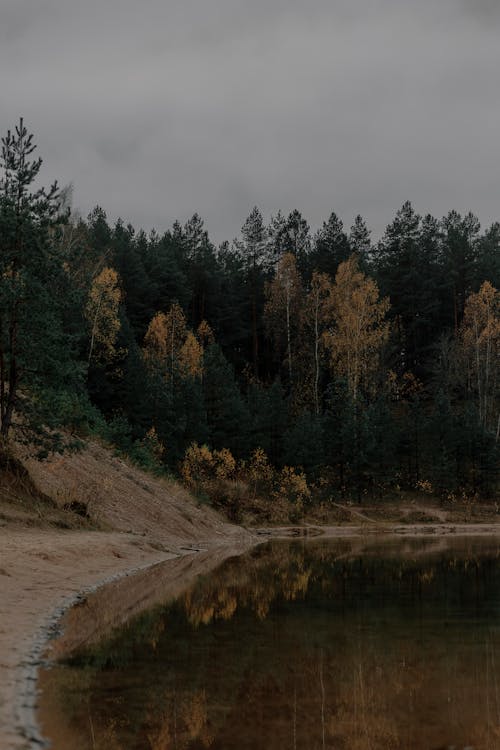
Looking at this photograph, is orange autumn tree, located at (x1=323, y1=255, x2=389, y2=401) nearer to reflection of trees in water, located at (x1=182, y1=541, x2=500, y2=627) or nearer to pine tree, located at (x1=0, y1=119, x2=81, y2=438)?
reflection of trees in water, located at (x1=182, y1=541, x2=500, y2=627)

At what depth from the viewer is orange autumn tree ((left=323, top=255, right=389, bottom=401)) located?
60.4 m

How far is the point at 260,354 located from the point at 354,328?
21.7 metres

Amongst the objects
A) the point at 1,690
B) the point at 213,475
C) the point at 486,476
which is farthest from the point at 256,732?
the point at 486,476

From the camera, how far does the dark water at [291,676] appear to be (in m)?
6.39

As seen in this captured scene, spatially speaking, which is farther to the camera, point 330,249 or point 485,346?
point 330,249

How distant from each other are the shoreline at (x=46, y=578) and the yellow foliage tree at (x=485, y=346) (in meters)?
36.8

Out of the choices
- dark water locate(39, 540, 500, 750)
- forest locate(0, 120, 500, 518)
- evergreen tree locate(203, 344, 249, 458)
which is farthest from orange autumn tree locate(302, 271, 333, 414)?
dark water locate(39, 540, 500, 750)

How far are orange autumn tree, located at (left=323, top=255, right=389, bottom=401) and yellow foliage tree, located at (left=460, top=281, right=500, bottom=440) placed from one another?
8.47m

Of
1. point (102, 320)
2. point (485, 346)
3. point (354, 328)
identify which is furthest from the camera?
point (485, 346)

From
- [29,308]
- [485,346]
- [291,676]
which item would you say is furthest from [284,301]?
[291,676]

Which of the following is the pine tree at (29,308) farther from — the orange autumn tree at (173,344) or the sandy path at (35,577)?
the orange autumn tree at (173,344)

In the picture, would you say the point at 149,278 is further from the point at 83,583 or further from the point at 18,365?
the point at 83,583

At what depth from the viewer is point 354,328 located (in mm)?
60594

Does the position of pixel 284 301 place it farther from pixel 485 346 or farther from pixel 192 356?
pixel 485 346
